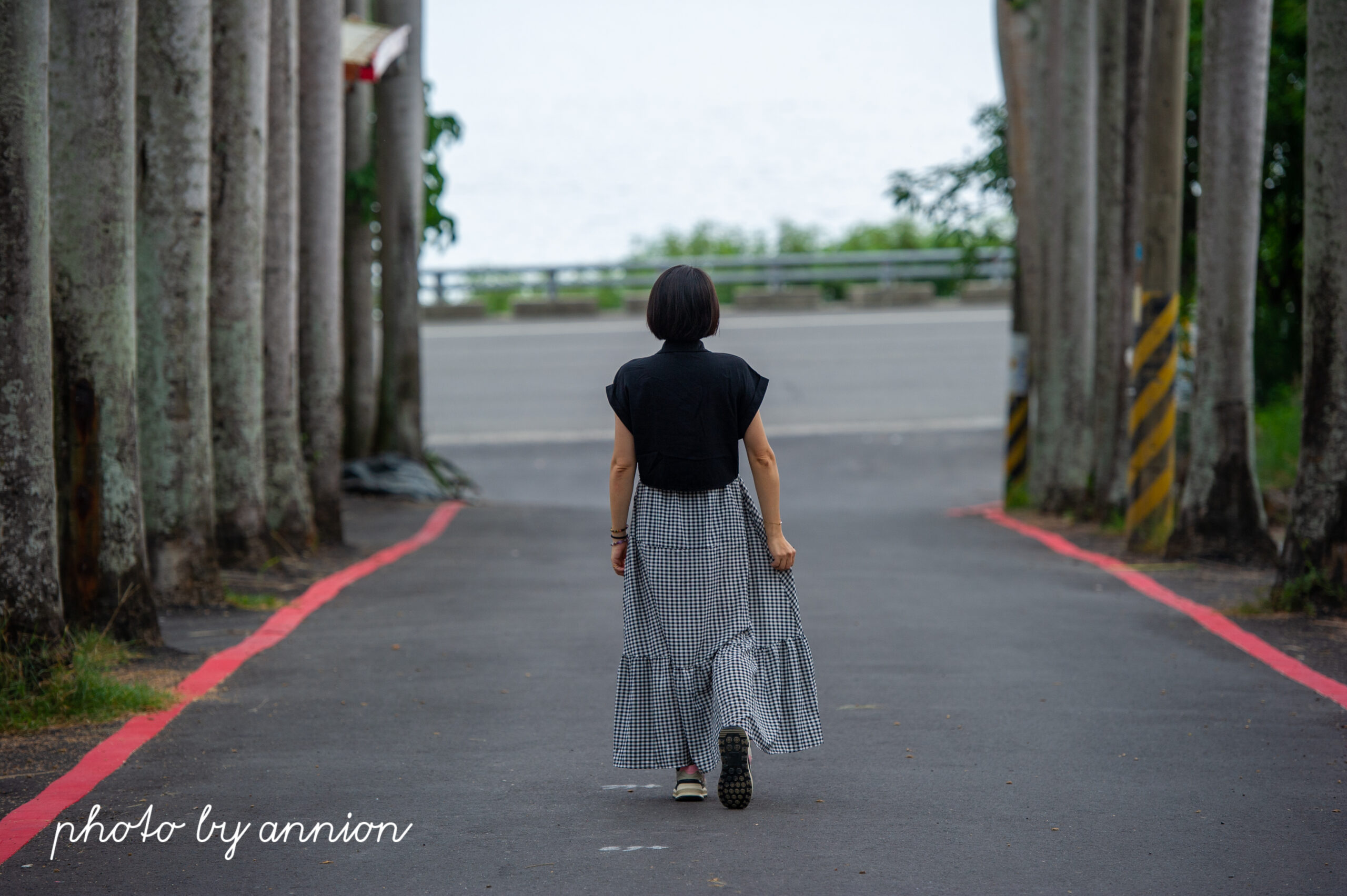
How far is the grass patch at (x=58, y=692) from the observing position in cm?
612

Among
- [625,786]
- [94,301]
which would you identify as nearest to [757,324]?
[94,301]

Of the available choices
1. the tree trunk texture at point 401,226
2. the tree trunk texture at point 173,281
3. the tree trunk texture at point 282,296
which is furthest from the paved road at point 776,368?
the tree trunk texture at point 173,281

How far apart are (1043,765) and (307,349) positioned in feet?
27.9

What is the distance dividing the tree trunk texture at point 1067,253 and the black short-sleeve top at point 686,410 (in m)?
10.5

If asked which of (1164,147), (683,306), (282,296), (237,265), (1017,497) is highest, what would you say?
(1164,147)

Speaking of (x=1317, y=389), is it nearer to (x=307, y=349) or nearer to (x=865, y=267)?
(x=307, y=349)

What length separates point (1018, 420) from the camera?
17406mm

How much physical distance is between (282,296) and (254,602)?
9.10 feet

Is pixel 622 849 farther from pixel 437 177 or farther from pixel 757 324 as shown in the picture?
pixel 757 324

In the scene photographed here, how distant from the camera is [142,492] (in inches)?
343

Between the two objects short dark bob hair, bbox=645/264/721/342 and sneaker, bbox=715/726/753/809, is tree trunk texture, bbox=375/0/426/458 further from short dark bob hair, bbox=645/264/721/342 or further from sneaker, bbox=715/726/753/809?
sneaker, bbox=715/726/753/809

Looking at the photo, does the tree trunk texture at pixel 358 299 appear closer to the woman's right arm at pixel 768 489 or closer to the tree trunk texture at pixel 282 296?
the tree trunk texture at pixel 282 296

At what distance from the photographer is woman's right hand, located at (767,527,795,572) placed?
16.5 feet

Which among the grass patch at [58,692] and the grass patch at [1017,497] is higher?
the grass patch at [58,692]
